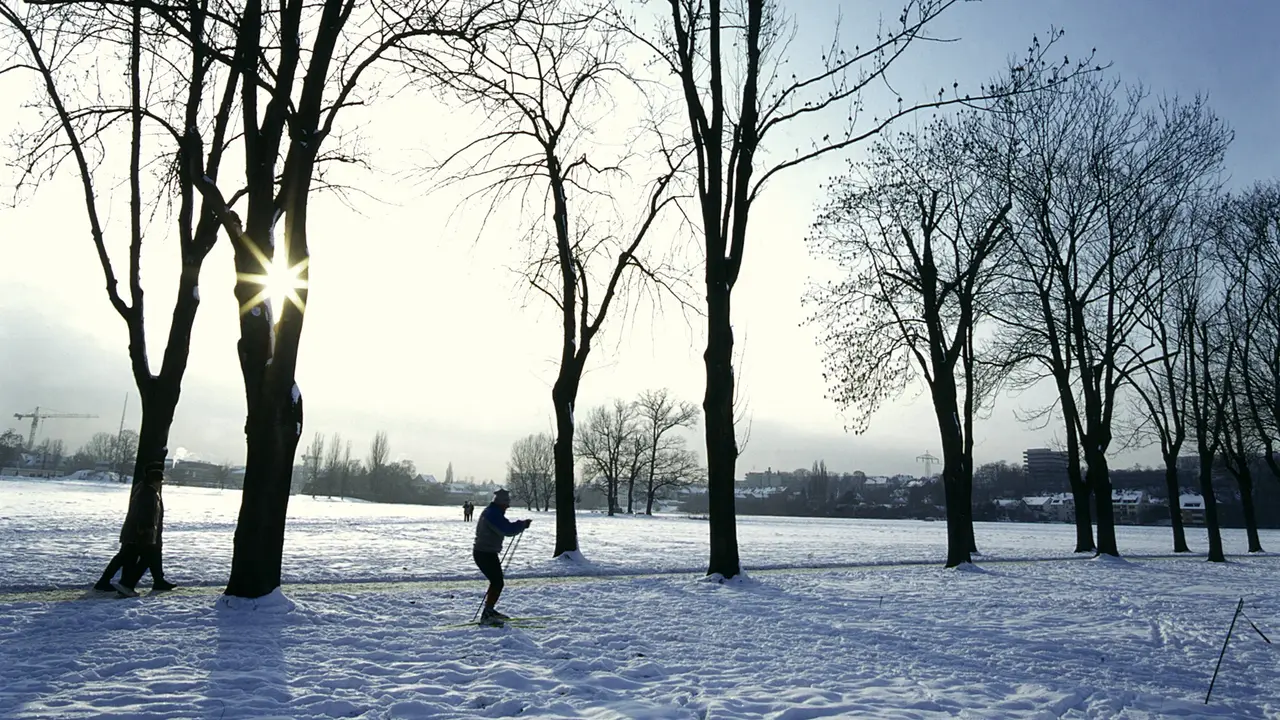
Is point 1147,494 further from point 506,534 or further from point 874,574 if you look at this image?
point 506,534

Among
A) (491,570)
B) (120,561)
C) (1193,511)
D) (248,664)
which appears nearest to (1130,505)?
(1193,511)

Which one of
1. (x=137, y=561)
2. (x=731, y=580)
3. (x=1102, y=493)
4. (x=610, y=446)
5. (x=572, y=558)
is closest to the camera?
(x=137, y=561)

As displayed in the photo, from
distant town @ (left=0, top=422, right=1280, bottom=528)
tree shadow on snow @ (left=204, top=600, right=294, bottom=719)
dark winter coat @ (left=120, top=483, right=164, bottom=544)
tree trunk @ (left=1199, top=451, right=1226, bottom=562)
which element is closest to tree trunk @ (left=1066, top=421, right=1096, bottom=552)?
tree trunk @ (left=1199, top=451, right=1226, bottom=562)

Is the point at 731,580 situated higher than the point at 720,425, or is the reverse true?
the point at 720,425

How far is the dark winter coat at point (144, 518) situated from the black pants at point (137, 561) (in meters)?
0.08

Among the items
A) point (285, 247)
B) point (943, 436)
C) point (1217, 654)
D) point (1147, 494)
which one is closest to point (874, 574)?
point (943, 436)

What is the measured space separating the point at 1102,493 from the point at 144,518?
83.6 ft

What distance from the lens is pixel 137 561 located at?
10.0 meters

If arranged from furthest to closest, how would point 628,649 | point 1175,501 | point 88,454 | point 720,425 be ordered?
point 88,454
point 1175,501
point 720,425
point 628,649

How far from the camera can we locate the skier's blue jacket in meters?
9.28

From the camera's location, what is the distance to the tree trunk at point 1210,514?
2422 cm

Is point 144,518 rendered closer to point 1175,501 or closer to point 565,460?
point 565,460

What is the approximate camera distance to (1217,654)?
7.91m

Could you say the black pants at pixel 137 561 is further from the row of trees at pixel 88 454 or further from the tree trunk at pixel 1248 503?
the row of trees at pixel 88 454
